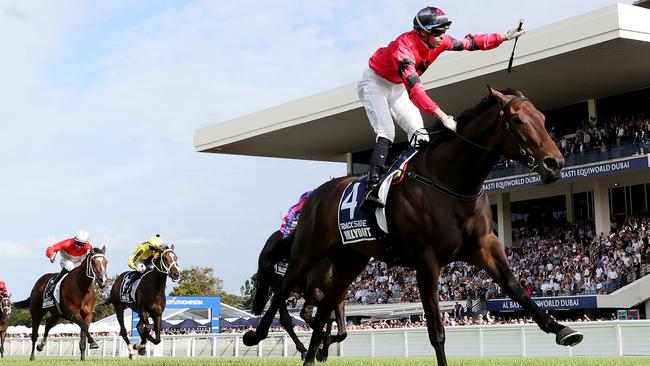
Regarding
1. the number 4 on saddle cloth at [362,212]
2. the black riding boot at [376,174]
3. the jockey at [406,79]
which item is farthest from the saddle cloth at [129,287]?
the black riding boot at [376,174]

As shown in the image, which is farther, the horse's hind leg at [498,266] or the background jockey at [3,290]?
the background jockey at [3,290]

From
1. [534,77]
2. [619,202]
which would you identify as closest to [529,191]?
[619,202]

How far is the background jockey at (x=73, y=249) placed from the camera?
15914 mm

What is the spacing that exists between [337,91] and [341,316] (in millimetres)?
22656

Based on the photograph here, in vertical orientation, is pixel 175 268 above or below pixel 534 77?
below

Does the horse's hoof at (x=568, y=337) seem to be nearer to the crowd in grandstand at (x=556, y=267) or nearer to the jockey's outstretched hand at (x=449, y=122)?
the jockey's outstretched hand at (x=449, y=122)

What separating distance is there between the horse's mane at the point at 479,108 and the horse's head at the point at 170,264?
10.2m

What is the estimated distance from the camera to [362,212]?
21.4ft

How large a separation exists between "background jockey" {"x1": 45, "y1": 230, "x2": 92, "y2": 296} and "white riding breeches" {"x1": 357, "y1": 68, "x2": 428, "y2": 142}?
10.3 metres

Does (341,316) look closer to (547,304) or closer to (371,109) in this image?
(371,109)

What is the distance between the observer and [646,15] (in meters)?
24.3

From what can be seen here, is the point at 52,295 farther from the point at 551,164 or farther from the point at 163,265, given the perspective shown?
the point at 551,164

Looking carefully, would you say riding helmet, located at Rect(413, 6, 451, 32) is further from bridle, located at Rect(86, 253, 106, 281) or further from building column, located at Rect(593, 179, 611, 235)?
building column, located at Rect(593, 179, 611, 235)

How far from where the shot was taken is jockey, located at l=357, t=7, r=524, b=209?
6.32 metres
